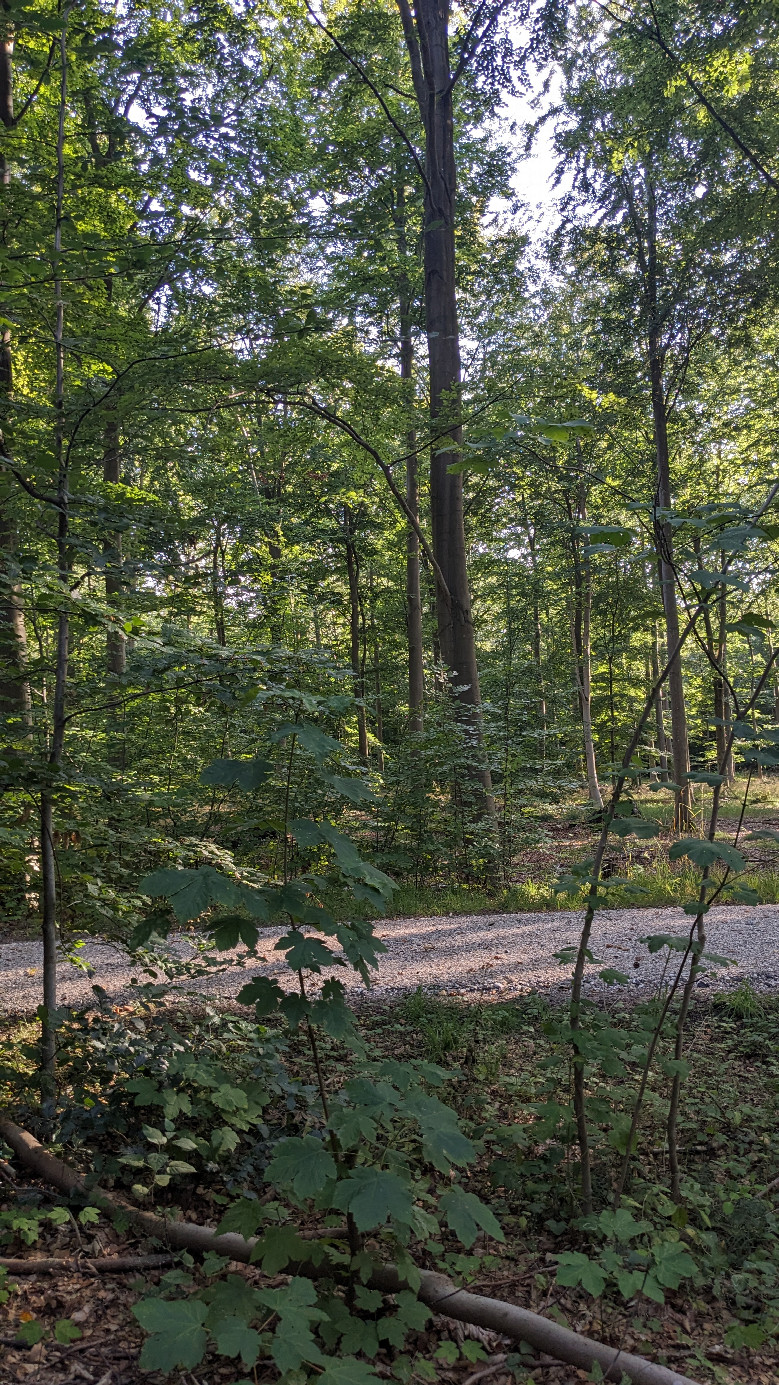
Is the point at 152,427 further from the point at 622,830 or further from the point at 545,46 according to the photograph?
the point at 545,46

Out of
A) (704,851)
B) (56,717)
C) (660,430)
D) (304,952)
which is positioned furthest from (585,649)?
(304,952)

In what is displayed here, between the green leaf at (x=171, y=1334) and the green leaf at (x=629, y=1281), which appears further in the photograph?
the green leaf at (x=629, y=1281)

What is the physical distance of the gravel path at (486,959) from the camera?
4.81 meters

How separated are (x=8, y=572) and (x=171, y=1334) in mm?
2259

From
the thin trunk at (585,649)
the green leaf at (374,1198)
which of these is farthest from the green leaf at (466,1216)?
the thin trunk at (585,649)

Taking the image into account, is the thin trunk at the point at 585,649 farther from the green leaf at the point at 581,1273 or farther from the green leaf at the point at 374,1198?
the green leaf at the point at 374,1198

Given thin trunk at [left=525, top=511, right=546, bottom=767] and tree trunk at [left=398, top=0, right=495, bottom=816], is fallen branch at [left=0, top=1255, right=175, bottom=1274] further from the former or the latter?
thin trunk at [left=525, top=511, right=546, bottom=767]

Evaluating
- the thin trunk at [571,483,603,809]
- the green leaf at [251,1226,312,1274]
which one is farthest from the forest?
the thin trunk at [571,483,603,809]

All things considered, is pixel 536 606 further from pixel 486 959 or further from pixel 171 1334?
pixel 171 1334

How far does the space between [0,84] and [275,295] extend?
3.60 m

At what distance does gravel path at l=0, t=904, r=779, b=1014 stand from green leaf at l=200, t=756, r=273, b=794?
2685mm

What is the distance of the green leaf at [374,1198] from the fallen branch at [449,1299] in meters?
0.48

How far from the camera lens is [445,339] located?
8.52 meters

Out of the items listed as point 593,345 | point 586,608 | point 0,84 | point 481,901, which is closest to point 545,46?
point 593,345
